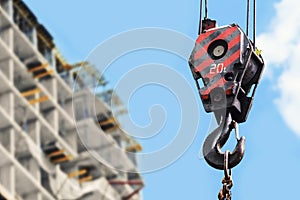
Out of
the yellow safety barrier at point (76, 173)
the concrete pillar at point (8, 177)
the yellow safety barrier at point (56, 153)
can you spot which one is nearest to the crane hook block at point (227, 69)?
the concrete pillar at point (8, 177)

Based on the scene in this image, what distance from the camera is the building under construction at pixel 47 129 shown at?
210ft

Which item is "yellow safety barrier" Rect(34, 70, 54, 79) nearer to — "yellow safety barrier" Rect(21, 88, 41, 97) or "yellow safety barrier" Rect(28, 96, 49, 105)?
"yellow safety barrier" Rect(21, 88, 41, 97)

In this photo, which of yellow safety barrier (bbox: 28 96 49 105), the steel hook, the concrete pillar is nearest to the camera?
the steel hook

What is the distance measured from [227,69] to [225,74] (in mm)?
60

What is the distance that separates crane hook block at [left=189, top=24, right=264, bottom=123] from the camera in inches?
472

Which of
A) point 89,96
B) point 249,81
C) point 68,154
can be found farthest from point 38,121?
point 249,81

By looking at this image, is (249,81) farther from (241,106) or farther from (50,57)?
(50,57)

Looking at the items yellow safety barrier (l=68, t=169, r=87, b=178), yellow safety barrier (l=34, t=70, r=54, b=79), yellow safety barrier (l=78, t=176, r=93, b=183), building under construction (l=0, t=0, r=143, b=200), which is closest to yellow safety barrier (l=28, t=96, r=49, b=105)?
building under construction (l=0, t=0, r=143, b=200)

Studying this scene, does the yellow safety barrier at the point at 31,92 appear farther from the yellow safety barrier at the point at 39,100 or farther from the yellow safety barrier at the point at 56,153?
the yellow safety barrier at the point at 56,153

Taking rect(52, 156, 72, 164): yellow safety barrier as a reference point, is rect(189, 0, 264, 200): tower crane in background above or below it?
below

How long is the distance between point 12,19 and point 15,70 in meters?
3.04

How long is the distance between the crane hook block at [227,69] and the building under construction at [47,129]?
1919 inches

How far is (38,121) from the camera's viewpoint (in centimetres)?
6825

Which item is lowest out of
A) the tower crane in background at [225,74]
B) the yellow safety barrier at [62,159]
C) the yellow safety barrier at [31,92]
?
the tower crane in background at [225,74]
